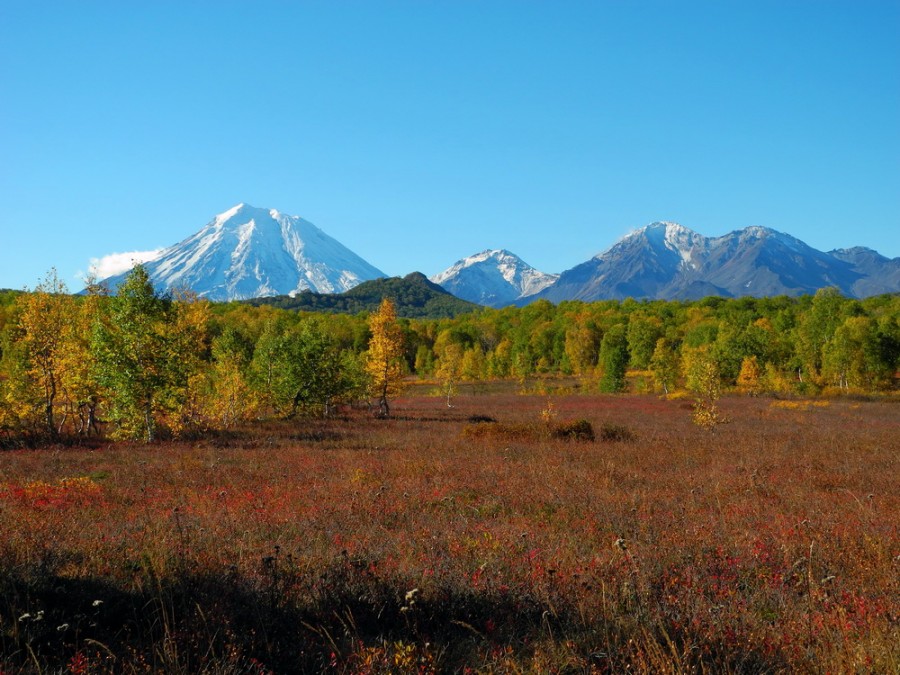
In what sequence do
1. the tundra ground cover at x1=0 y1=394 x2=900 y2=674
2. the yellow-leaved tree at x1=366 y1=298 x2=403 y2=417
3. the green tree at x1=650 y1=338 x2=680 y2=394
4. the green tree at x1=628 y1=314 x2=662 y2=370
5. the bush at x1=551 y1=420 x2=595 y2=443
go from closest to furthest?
the tundra ground cover at x1=0 y1=394 x2=900 y2=674 → the bush at x1=551 y1=420 x2=595 y2=443 → the yellow-leaved tree at x1=366 y1=298 x2=403 y2=417 → the green tree at x1=650 y1=338 x2=680 y2=394 → the green tree at x1=628 y1=314 x2=662 y2=370

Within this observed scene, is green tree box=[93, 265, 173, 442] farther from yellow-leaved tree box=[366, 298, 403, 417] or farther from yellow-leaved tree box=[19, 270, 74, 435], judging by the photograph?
yellow-leaved tree box=[366, 298, 403, 417]

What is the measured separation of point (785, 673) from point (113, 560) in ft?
24.8

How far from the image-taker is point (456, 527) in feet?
32.7

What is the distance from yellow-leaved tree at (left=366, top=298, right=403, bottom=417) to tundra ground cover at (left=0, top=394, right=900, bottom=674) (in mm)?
23442

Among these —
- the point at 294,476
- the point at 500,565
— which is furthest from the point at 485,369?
the point at 500,565

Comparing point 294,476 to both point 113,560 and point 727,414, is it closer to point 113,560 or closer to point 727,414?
point 113,560

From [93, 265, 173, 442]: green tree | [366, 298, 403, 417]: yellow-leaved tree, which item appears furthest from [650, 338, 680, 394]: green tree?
[93, 265, 173, 442]: green tree

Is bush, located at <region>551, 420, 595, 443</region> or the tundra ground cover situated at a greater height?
the tundra ground cover

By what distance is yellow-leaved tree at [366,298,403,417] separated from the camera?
4191 cm

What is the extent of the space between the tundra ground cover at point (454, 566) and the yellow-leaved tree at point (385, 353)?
76.9 ft

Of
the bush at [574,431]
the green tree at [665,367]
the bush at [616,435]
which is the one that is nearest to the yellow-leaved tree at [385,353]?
the bush at [574,431]

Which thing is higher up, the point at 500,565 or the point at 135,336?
the point at 135,336

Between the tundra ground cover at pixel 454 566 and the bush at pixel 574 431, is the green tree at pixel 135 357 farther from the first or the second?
the bush at pixel 574 431

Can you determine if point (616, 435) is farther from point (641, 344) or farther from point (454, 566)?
point (641, 344)
